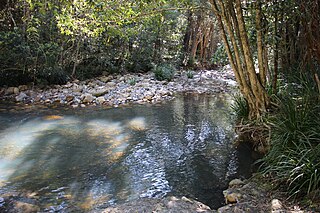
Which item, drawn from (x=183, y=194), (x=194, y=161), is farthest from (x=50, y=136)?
(x=183, y=194)

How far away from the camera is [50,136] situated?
5996 mm

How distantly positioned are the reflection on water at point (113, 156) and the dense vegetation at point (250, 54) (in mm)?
851

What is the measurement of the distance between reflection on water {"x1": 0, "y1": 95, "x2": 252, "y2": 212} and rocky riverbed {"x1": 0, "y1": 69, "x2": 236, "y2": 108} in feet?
3.86

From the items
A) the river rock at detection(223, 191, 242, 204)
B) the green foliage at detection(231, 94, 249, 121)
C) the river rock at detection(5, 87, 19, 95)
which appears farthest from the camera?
the river rock at detection(5, 87, 19, 95)

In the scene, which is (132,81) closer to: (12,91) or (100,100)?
(100,100)

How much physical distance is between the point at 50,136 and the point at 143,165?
235cm

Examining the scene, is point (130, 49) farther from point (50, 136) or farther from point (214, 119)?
point (50, 136)

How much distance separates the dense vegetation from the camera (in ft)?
11.7

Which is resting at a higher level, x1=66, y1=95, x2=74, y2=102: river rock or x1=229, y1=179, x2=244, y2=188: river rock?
x1=66, y1=95, x2=74, y2=102: river rock

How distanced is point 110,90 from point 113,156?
5.23 m

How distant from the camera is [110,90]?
32.7 feet

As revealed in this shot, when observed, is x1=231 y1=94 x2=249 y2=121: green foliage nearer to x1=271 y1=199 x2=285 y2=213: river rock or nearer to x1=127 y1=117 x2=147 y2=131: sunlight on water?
x1=127 y1=117 x2=147 y2=131: sunlight on water

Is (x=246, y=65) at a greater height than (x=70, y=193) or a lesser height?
greater

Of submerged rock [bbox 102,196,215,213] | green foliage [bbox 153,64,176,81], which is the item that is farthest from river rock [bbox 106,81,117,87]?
submerged rock [bbox 102,196,215,213]
